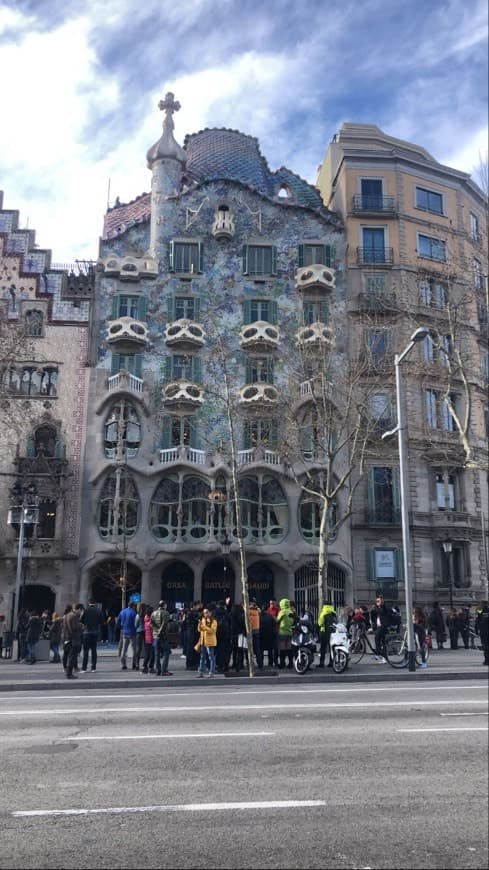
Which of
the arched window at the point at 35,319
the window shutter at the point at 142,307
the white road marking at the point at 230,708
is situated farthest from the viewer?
the window shutter at the point at 142,307

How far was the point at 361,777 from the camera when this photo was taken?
287 inches

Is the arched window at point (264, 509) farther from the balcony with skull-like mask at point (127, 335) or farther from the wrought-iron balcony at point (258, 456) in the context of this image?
the balcony with skull-like mask at point (127, 335)

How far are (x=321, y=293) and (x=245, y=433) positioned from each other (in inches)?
349

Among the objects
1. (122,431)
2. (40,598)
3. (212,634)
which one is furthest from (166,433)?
(212,634)

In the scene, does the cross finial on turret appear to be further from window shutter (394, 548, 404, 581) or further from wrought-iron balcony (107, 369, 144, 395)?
window shutter (394, 548, 404, 581)

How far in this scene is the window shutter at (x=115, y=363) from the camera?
36500 millimetres

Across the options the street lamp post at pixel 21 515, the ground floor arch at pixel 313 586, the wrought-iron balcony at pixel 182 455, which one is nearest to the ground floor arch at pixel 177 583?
the wrought-iron balcony at pixel 182 455

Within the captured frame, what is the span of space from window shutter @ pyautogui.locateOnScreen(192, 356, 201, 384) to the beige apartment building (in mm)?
7856

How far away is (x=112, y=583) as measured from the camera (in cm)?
3438

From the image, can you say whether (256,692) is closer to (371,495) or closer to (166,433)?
(371,495)

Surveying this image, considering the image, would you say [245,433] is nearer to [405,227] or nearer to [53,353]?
[53,353]

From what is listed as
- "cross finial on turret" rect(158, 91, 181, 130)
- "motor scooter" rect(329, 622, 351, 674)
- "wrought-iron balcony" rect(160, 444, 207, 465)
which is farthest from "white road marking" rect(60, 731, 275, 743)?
"cross finial on turret" rect(158, 91, 181, 130)

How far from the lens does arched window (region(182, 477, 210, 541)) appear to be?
111 ft

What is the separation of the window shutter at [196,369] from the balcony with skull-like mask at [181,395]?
0.78 m
